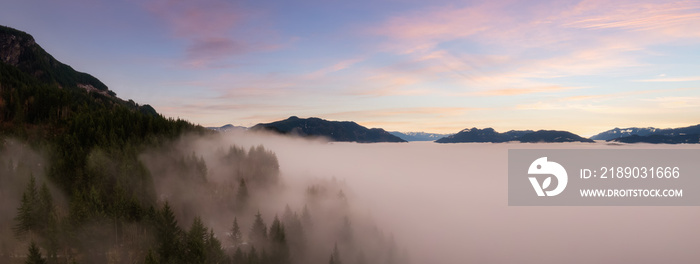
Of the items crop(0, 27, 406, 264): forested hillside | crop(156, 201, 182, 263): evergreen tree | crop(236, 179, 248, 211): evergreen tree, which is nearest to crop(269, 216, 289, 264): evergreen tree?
crop(0, 27, 406, 264): forested hillside

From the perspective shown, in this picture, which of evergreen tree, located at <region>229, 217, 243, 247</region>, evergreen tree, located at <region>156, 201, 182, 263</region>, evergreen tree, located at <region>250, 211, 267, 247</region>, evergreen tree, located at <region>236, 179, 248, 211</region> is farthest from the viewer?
evergreen tree, located at <region>236, 179, 248, 211</region>

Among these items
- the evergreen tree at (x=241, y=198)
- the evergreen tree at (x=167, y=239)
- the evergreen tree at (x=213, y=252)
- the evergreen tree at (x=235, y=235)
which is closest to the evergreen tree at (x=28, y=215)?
the evergreen tree at (x=167, y=239)

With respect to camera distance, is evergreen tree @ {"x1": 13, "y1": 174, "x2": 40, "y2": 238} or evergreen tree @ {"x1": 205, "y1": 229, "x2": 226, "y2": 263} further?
evergreen tree @ {"x1": 205, "y1": 229, "x2": 226, "y2": 263}

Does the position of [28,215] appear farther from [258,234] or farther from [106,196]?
[258,234]

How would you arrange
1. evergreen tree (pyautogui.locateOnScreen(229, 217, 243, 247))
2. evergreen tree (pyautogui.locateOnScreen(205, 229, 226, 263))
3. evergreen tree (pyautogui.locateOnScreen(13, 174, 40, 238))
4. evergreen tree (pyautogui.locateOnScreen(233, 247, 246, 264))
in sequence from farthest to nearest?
1. evergreen tree (pyautogui.locateOnScreen(229, 217, 243, 247))
2. evergreen tree (pyautogui.locateOnScreen(233, 247, 246, 264))
3. evergreen tree (pyautogui.locateOnScreen(205, 229, 226, 263))
4. evergreen tree (pyautogui.locateOnScreen(13, 174, 40, 238))

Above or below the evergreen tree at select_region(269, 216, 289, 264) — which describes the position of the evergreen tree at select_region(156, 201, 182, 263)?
above

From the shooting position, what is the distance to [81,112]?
152625 mm

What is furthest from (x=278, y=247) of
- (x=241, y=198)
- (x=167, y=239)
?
(x=241, y=198)

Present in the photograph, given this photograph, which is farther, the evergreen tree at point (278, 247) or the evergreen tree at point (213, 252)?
the evergreen tree at point (278, 247)

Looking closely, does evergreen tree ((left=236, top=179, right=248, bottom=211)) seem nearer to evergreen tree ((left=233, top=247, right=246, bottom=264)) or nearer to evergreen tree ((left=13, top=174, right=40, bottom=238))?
evergreen tree ((left=233, top=247, right=246, bottom=264))

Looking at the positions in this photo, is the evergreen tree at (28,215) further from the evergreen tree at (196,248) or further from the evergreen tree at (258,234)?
the evergreen tree at (258,234)

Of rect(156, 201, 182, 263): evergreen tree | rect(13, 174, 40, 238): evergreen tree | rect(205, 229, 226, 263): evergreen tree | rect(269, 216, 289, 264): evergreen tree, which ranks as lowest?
rect(269, 216, 289, 264): evergreen tree

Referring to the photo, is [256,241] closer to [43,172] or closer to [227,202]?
[227,202]

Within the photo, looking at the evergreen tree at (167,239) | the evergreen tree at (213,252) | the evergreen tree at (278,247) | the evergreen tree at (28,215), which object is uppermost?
the evergreen tree at (28,215)
